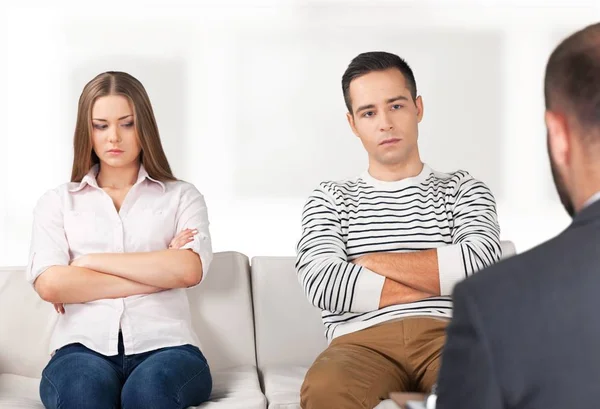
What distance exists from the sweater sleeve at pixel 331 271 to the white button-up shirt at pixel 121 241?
11.1 inches

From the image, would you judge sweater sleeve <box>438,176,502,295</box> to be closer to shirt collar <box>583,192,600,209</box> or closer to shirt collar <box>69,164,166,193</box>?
shirt collar <box>69,164,166,193</box>

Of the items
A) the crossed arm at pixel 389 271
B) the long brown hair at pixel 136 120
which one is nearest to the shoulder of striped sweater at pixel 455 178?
the crossed arm at pixel 389 271

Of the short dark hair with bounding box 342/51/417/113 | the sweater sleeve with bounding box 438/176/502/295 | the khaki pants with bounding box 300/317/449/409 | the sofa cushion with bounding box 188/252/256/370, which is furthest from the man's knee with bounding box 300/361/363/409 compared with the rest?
the short dark hair with bounding box 342/51/417/113

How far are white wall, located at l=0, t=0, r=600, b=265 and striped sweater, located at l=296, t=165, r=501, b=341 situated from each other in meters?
1.10

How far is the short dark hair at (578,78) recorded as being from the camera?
3.09ft

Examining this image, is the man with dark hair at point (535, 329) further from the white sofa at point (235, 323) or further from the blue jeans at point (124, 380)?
the white sofa at point (235, 323)

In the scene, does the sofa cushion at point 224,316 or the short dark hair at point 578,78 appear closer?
the short dark hair at point 578,78

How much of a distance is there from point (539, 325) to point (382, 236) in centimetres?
161

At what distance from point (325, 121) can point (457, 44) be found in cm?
64

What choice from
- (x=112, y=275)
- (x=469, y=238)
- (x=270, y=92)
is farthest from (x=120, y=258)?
(x=270, y=92)

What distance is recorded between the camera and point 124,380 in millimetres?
2328

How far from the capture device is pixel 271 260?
284 centimetres

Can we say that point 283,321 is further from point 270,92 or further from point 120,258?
point 270,92

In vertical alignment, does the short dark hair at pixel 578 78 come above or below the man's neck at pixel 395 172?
above
